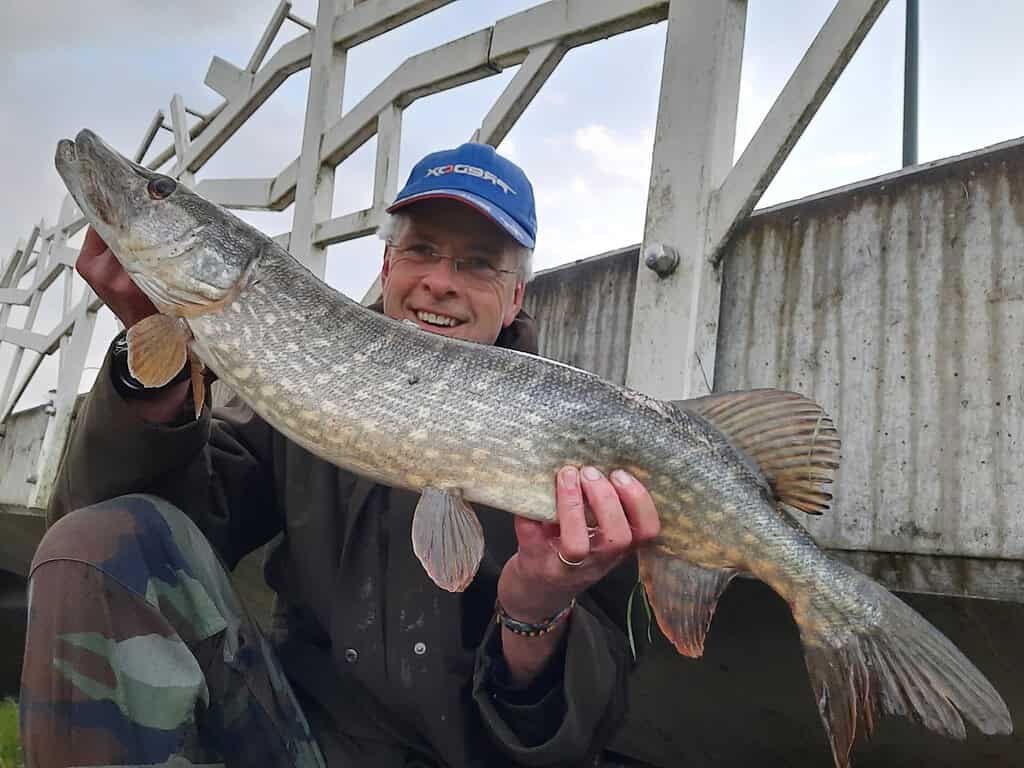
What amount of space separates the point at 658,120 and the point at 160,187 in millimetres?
1391

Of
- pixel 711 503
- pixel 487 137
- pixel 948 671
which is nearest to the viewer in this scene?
pixel 948 671

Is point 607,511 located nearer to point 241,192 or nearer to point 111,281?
point 111,281

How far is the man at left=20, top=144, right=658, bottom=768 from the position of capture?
1331 mm

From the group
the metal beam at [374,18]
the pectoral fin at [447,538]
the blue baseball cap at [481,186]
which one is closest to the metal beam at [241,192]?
the metal beam at [374,18]

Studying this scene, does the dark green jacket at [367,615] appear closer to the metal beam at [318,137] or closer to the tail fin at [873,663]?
the tail fin at [873,663]

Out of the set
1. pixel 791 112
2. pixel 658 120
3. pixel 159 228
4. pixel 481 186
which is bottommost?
pixel 159 228

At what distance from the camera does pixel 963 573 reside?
5.72 feet

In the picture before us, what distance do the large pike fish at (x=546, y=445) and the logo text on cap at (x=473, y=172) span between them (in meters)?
0.51

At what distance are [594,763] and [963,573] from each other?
0.87 metres

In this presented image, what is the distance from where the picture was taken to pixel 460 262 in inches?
78.4

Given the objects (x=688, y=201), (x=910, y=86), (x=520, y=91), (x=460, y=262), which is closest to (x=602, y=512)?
(x=460, y=262)

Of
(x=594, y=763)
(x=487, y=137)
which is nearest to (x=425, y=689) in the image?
(x=594, y=763)

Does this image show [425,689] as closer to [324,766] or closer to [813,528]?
[324,766]

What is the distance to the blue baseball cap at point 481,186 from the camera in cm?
194
